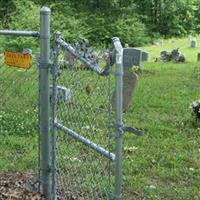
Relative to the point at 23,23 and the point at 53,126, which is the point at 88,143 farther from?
the point at 23,23

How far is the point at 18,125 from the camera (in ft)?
28.0

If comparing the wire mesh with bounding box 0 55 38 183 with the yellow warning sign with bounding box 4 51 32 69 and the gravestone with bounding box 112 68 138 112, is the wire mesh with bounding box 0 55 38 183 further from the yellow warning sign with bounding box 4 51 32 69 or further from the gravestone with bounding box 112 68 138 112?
the gravestone with bounding box 112 68 138 112

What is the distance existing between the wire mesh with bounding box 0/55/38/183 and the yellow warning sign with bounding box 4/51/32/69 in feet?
5.56

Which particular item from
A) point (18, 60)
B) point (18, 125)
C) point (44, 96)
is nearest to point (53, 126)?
point (44, 96)

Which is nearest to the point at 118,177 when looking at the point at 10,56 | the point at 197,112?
the point at 10,56

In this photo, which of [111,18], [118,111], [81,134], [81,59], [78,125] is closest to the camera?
[118,111]

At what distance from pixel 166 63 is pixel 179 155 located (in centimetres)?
1236

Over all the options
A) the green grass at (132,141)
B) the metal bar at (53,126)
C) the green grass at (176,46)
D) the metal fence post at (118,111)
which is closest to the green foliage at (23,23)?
the green grass at (176,46)

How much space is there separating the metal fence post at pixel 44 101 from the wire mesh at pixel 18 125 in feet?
5.29

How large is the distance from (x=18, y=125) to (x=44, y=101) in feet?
12.8

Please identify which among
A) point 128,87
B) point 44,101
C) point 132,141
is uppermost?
point 44,101

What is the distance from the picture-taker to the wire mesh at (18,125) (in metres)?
6.83

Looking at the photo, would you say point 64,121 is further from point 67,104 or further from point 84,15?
Answer: point 84,15

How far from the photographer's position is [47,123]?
4.77 metres
